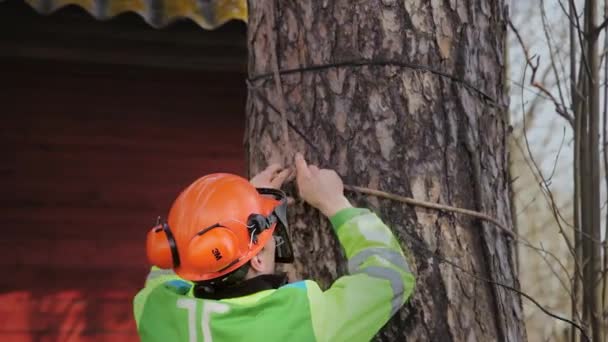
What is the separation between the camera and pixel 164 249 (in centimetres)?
232

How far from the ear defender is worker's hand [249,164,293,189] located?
358 mm

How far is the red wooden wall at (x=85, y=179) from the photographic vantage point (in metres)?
5.33

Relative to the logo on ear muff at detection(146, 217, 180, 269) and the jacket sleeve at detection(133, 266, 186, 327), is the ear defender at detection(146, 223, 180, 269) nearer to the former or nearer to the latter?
the logo on ear muff at detection(146, 217, 180, 269)

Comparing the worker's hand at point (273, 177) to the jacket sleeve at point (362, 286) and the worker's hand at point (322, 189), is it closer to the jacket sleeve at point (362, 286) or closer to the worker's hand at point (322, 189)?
the worker's hand at point (322, 189)

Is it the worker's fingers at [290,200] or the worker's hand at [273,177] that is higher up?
the worker's hand at [273,177]

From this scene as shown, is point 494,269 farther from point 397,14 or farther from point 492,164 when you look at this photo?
point 397,14

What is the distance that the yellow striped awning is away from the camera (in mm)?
4273

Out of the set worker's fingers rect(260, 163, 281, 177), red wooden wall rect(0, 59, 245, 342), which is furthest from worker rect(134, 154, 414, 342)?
red wooden wall rect(0, 59, 245, 342)

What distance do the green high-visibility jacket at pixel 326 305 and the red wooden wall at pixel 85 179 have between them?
3.04 metres

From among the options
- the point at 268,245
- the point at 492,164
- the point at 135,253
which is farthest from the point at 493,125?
the point at 135,253

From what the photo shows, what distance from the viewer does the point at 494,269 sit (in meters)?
2.62

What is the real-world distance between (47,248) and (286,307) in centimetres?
341

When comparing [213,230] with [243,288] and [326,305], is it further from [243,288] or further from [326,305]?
[326,305]

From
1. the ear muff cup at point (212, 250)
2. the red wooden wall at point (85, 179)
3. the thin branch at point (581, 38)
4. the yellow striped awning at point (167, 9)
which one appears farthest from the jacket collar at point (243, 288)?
the red wooden wall at point (85, 179)
